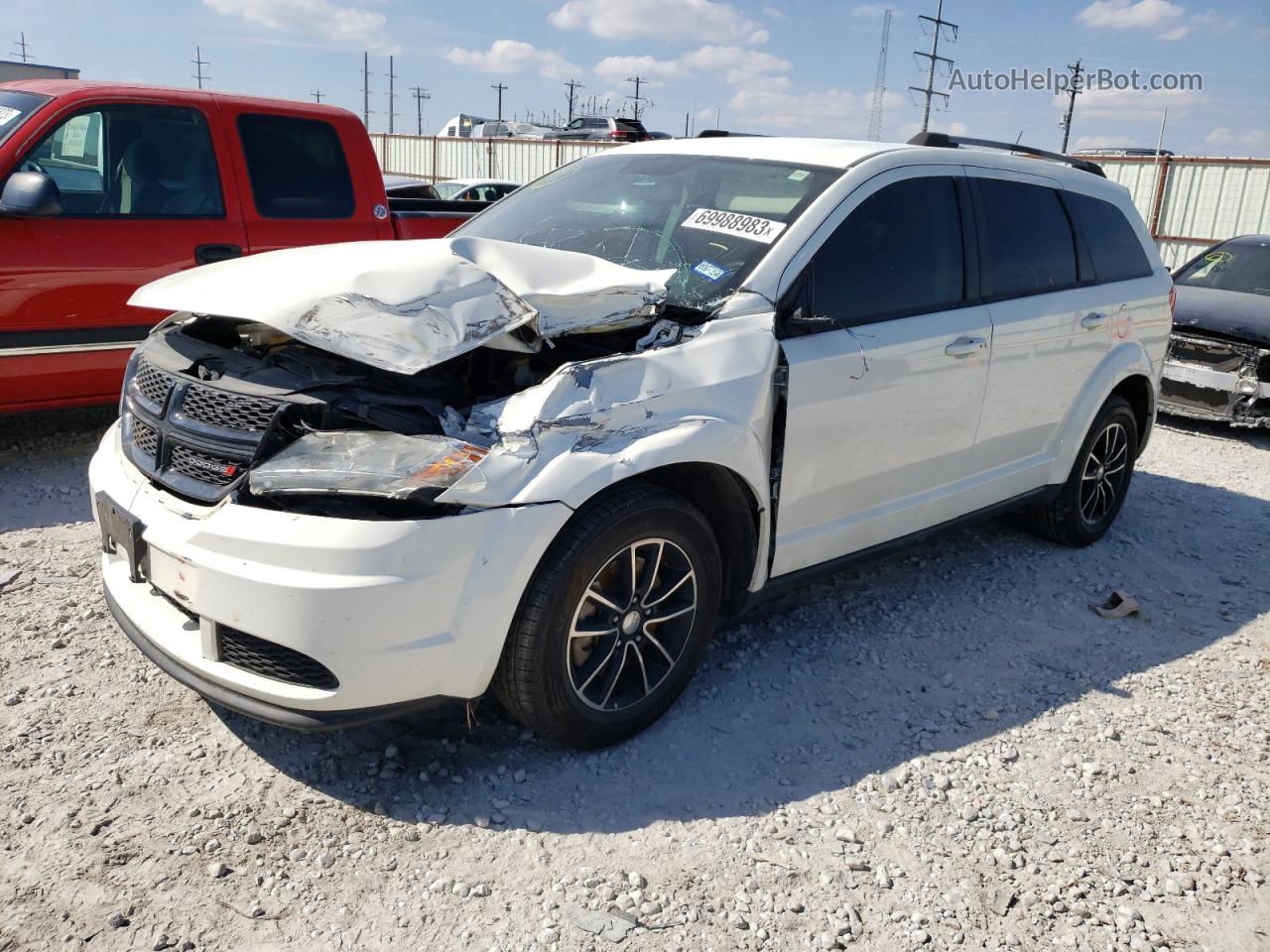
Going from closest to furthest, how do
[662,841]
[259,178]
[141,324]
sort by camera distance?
[662,841]
[141,324]
[259,178]

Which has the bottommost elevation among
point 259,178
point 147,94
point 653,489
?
point 653,489

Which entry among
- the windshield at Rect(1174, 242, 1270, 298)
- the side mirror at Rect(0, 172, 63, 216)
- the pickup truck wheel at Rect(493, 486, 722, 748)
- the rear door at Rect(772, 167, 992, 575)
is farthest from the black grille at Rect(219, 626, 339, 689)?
the windshield at Rect(1174, 242, 1270, 298)

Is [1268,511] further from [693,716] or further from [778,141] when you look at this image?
[693,716]

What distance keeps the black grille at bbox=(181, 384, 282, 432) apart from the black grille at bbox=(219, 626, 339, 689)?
21.7 inches

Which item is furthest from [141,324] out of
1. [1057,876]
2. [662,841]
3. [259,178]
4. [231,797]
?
[1057,876]

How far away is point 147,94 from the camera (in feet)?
17.6

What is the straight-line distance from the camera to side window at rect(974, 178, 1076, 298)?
13.8ft

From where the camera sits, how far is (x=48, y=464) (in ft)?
17.5

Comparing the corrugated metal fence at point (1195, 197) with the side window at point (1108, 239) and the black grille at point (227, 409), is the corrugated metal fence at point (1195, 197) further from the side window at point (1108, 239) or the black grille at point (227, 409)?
the black grille at point (227, 409)

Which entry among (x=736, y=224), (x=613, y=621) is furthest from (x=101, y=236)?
(x=613, y=621)

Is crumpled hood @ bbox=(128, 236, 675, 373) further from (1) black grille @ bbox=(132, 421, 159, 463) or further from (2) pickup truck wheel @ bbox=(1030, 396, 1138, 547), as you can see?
(2) pickup truck wheel @ bbox=(1030, 396, 1138, 547)

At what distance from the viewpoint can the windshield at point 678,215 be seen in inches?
135

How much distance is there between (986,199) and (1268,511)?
343 centimetres

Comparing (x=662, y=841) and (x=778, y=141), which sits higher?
(x=778, y=141)
